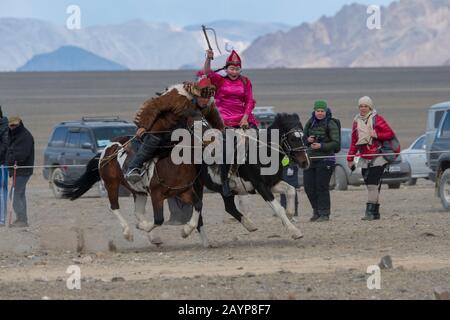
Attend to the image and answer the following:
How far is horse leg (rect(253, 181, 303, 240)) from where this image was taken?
16.9 meters

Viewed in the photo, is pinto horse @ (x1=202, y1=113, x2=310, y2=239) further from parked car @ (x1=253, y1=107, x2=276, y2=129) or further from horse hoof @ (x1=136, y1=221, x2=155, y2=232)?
parked car @ (x1=253, y1=107, x2=276, y2=129)

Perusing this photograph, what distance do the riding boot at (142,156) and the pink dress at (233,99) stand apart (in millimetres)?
1111

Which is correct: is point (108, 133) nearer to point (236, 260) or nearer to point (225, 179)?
point (225, 179)

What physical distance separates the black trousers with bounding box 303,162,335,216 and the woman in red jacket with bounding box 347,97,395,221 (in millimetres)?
433

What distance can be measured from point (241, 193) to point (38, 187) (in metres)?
18.5

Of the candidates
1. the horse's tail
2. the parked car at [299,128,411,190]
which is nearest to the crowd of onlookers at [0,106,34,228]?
the horse's tail

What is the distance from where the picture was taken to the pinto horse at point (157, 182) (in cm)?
1673

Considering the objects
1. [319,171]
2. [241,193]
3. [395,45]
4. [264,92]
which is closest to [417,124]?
[264,92]

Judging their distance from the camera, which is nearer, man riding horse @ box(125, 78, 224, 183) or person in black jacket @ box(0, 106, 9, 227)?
man riding horse @ box(125, 78, 224, 183)

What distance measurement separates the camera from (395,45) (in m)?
183

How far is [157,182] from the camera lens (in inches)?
661

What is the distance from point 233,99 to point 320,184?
3932 mm
